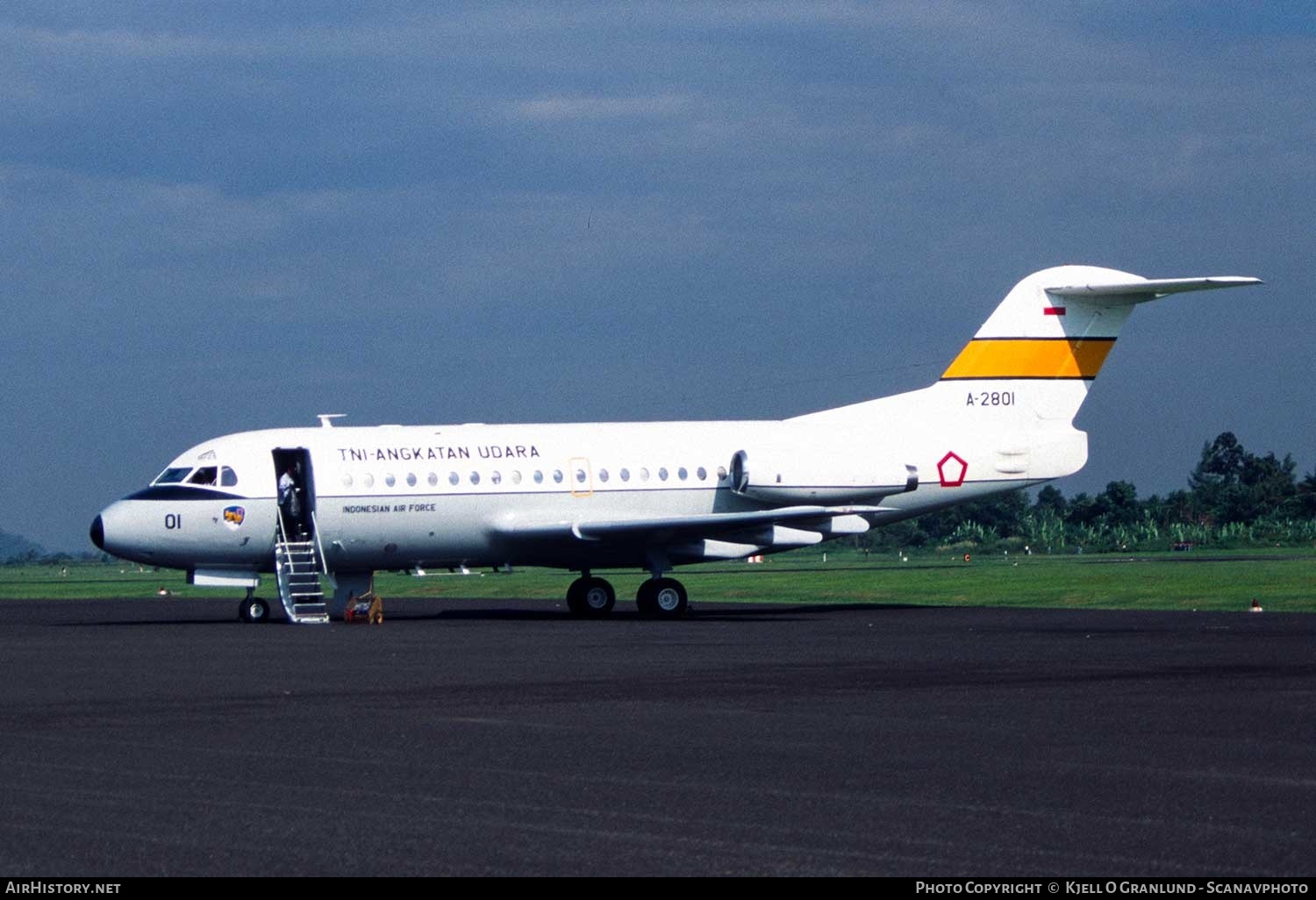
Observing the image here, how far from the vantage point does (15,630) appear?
32344 mm

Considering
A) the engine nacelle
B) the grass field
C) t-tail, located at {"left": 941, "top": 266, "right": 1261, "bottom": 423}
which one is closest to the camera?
the engine nacelle

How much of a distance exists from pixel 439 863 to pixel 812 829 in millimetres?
2043

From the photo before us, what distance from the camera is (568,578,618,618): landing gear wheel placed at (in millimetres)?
36031

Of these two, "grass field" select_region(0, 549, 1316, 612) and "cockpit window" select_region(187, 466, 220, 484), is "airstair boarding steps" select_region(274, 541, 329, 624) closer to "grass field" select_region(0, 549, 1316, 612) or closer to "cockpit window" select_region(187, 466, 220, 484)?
"cockpit window" select_region(187, 466, 220, 484)

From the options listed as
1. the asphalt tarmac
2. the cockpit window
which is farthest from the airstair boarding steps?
the asphalt tarmac

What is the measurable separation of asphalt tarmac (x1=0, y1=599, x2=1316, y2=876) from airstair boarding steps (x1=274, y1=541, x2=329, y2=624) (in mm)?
8519

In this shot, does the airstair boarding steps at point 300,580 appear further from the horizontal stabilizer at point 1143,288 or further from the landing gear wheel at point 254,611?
the horizontal stabilizer at point 1143,288

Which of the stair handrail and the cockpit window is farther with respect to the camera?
the cockpit window

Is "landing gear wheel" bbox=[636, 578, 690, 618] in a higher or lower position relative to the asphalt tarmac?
higher

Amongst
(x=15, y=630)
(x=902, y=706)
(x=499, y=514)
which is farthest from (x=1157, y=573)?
(x=902, y=706)

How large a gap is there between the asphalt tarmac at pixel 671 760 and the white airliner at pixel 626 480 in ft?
30.3

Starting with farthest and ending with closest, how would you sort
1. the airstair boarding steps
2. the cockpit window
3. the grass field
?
the grass field, the cockpit window, the airstair boarding steps

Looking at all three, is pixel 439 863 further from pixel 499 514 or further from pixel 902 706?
pixel 499 514

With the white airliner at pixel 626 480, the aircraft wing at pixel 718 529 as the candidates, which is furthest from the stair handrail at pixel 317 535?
the aircraft wing at pixel 718 529
